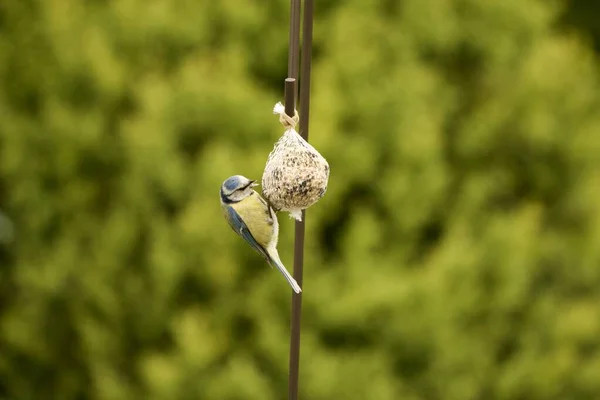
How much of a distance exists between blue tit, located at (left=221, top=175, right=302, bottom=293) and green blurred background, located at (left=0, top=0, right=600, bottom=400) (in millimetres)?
1808

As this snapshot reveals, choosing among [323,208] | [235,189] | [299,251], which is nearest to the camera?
[299,251]

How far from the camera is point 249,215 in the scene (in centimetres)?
108

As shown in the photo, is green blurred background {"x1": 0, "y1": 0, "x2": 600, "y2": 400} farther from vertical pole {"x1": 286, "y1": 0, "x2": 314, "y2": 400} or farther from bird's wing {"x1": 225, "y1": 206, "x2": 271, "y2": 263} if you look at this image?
vertical pole {"x1": 286, "y1": 0, "x2": 314, "y2": 400}

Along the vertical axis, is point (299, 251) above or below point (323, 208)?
above

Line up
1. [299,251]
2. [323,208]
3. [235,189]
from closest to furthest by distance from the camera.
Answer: [299,251] → [235,189] → [323,208]

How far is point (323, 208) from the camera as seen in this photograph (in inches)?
121

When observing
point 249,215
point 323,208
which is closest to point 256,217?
point 249,215

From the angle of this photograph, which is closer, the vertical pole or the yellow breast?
the vertical pole

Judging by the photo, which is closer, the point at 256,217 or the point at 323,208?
the point at 256,217

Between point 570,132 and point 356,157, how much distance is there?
3.84ft

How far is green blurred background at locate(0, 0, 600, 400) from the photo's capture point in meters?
3.00

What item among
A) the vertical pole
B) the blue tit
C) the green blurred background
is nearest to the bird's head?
the blue tit

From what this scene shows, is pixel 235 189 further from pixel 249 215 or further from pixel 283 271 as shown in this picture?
pixel 283 271

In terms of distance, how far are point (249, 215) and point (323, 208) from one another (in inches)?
78.6
